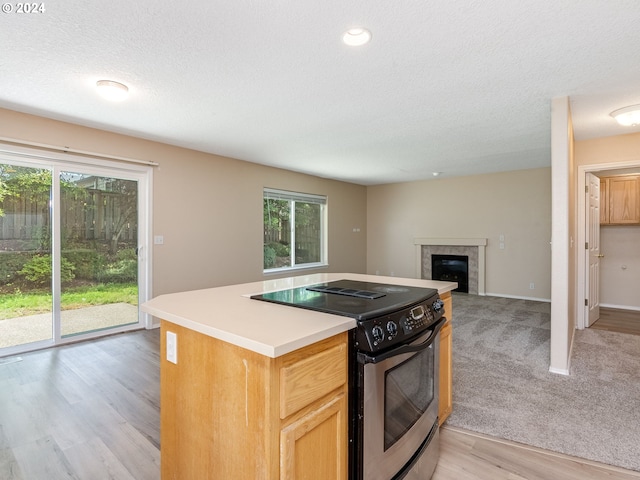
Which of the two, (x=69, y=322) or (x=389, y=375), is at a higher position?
(x=389, y=375)

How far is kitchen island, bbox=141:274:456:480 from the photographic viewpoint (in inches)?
38.9

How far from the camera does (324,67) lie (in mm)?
2363

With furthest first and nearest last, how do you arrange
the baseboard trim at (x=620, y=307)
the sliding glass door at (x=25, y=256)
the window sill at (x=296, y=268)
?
the window sill at (x=296, y=268), the baseboard trim at (x=620, y=307), the sliding glass door at (x=25, y=256)

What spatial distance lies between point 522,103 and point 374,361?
117 inches

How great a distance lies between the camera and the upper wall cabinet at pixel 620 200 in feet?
16.0

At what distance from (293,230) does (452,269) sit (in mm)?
3354

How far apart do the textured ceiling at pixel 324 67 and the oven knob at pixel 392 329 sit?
1593 millimetres

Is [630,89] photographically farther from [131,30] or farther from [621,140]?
[131,30]

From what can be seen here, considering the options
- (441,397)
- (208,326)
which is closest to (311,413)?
(208,326)

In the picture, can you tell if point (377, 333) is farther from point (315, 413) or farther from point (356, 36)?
point (356, 36)

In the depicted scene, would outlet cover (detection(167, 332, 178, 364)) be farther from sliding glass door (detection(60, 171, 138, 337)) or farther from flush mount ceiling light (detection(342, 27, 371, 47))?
sliding glass door (detection(60, 171, 138, 337))

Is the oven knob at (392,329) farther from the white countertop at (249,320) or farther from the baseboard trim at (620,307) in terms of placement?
the baseboard trim at (620,307)

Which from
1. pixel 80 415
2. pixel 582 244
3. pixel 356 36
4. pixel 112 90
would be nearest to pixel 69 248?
pixel 112 90

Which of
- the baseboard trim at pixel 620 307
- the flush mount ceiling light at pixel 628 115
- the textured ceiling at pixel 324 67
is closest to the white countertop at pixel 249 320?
the textured ceiling at pixel 324 67
